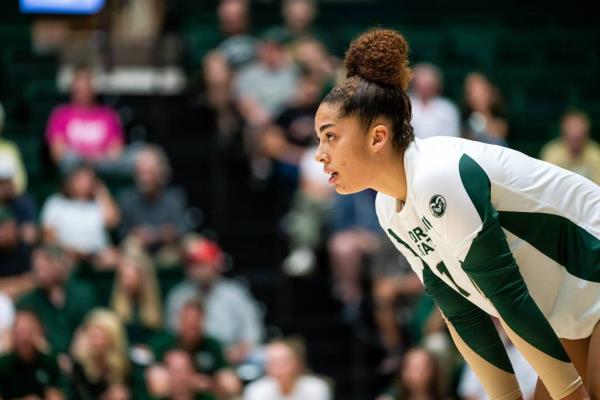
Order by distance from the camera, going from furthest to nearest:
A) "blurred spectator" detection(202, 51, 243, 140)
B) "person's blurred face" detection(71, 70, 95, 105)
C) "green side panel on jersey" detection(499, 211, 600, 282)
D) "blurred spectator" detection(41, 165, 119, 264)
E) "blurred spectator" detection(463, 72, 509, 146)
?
"blurred spectator" detection(202, 51, 243, 140)
"person's blurred face" detection(71, 70, 95, 105)
"blurred spectator" detection(463, 72, 509, 146)
"blurred spectator" detection(41, 165, 119, 264)
"green side panel on jersey" detection(499, 211, 600, 282)

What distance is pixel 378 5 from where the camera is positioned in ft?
43.4

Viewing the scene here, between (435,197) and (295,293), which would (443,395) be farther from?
(435,197)

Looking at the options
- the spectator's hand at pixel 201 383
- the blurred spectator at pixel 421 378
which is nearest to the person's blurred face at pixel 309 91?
the spectator's hand at pixel 201 383

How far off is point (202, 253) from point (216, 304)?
0.43 metres

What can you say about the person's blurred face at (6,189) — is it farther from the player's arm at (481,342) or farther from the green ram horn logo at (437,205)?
the green ram horn logo at (437,205)

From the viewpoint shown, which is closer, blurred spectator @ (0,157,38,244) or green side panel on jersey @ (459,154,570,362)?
green side panel on jersey @ (459,154,570,362)

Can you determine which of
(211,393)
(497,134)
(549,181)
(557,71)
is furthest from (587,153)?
(549,181)

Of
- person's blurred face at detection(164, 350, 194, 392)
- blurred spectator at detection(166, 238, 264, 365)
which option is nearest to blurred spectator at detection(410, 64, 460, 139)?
blurred spectator at detection(166, 238, 264, 365)

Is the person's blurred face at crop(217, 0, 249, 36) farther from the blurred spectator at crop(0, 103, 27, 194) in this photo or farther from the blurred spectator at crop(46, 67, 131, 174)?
the blurred spectator at crop(0, 103, 27, 194)

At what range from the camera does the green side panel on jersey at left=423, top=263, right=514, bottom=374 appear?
12.2 ft

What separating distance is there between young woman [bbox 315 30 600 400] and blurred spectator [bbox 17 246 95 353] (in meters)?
5.63

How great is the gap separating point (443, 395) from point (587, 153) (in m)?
3.49

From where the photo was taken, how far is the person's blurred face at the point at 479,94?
10453 mm

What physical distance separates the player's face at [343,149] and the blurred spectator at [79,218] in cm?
630
